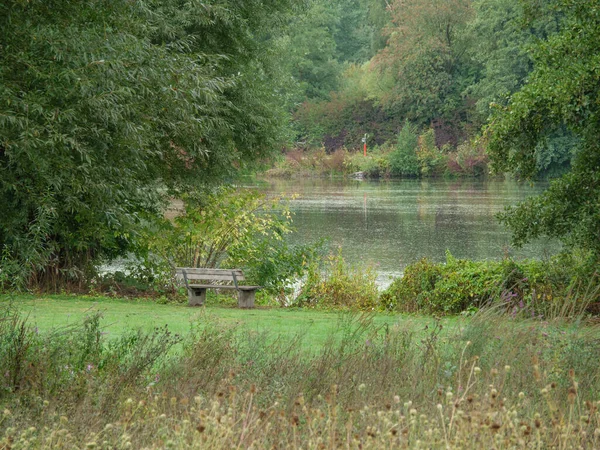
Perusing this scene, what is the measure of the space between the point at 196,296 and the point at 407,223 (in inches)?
710

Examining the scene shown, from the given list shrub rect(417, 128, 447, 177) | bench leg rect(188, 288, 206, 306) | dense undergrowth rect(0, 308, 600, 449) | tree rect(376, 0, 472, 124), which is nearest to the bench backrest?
bench leg rect(188, 288, 206, 306)

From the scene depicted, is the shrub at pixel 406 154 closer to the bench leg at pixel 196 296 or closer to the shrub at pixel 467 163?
the shrub at pixel 467 163

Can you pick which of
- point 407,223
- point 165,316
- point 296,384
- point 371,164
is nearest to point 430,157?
point 371,164

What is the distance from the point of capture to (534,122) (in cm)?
1066

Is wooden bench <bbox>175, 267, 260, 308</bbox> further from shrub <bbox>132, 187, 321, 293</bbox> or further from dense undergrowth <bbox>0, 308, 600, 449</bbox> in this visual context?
dense undergrowth <bbox>0, 308, 600, 449</bbox>

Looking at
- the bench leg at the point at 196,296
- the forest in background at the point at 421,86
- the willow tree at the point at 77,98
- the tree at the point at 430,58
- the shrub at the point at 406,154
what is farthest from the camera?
the tree at the point at 430,58

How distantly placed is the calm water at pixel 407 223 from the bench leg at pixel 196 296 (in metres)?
4.60

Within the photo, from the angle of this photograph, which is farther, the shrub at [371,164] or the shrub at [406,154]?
the shrub at [371,164]

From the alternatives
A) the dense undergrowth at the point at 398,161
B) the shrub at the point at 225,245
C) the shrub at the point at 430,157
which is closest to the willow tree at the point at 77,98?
the shrub at the point at 225,245

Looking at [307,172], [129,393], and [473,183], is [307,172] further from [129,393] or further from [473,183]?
[129,393]

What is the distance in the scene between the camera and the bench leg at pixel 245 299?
13.5 metres

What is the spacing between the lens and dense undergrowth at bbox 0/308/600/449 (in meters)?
4.42

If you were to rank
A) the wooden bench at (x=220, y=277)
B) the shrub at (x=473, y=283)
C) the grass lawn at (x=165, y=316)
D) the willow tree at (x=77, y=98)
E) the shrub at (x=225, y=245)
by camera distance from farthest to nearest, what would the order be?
the shrub at (x=225, y=245), the wooden bench at (x=220, y=277), the shrub at (x=473, y=283), the grass lawn at (x=165, y=316), the willow tree at (x=77, y=98)

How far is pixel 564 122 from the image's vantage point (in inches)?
430
